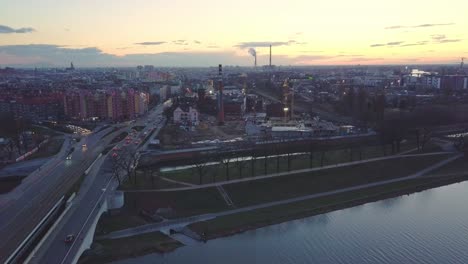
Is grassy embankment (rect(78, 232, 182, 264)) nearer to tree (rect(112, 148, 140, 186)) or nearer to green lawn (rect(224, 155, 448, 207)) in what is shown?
green lawn (rect(224, 155, 448, 207))

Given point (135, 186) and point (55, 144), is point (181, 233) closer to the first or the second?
point (135, 186)

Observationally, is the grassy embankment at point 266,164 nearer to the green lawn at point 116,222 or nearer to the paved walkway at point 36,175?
the green lawn at point 116,222

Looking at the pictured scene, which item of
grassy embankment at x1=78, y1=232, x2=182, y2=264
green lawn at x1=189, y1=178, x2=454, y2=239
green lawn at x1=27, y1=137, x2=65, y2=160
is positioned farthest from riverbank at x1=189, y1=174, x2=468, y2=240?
green lawn at x1=27, y1=137, x2=65, y2=160

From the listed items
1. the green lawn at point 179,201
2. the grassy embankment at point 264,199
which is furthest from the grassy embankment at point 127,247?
the green lawn at point 179,201

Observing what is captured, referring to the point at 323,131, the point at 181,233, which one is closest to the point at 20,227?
the point at 181,233

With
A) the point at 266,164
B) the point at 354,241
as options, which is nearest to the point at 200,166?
the point at 266,164

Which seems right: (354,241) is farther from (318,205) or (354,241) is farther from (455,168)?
(455,168)
